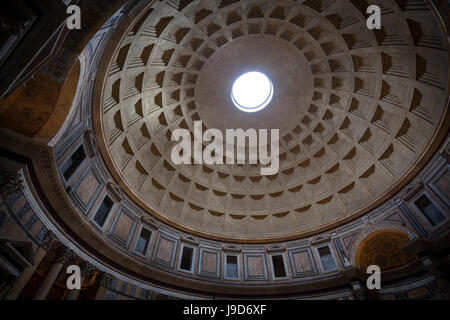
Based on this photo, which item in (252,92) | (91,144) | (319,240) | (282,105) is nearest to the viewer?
(91,144)

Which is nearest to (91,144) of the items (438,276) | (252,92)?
(252,92)

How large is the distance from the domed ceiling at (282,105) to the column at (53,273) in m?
5.72

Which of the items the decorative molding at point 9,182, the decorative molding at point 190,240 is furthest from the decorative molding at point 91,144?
the decorative molding at point 190,240

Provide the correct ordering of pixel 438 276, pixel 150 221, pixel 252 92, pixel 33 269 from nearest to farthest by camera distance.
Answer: pixel 33 269 < pixel 438 276 < pixel 150 221 < pixel 252 92

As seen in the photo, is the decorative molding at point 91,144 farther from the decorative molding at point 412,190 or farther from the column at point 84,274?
the decorative molding at point 412,190

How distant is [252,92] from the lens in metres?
23.8

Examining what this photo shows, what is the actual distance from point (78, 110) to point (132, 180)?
7.15m

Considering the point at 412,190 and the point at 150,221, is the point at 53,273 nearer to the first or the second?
the point at 150,221

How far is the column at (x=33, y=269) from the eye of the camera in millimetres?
8195

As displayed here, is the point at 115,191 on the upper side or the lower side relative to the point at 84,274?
upper

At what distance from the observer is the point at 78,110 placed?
11031 mm

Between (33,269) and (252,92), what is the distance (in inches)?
821

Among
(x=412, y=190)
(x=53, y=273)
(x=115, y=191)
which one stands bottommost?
(x=53, y=273)

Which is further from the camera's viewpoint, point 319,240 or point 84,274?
point 319,240
